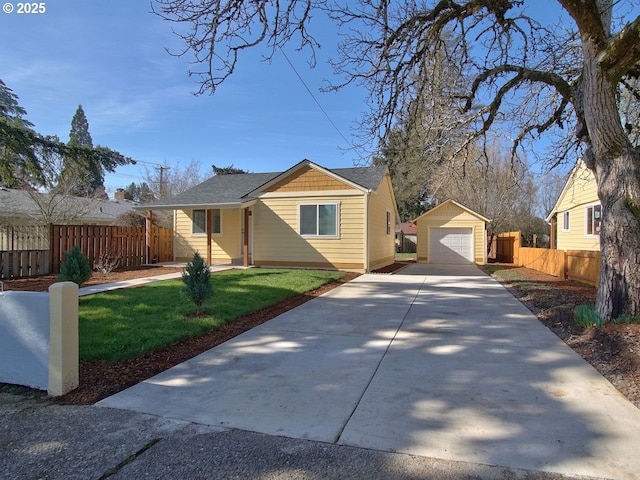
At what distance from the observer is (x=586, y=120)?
21.8 ft

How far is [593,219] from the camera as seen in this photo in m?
17.1

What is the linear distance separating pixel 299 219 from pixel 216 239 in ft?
14.9

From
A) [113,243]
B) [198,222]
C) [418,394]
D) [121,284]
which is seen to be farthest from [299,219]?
[418,394]

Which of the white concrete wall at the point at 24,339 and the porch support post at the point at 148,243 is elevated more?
the porch support post at the point at 148,243

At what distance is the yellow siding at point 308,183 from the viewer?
15.5m

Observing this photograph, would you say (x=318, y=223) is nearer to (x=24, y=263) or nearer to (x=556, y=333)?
(x=24, y=263)

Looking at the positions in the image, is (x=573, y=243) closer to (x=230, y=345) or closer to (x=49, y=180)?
(x=230, y=345)

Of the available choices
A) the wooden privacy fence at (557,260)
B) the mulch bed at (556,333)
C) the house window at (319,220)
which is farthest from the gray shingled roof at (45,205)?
the wooden privacy fence at (557,260)

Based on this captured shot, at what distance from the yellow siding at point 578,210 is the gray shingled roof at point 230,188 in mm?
8067

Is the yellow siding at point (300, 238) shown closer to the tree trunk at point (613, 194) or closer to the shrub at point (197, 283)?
the shrub at point (197, 283)

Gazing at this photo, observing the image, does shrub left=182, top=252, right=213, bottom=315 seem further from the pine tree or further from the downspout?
the downspout

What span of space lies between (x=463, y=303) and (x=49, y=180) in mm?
14014

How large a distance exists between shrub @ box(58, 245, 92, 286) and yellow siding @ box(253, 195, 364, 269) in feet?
24.9

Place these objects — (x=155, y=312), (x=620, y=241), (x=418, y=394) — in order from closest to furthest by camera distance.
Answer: (x=418, y=394)
(x=620, y=241)
(x=155, y=312)
